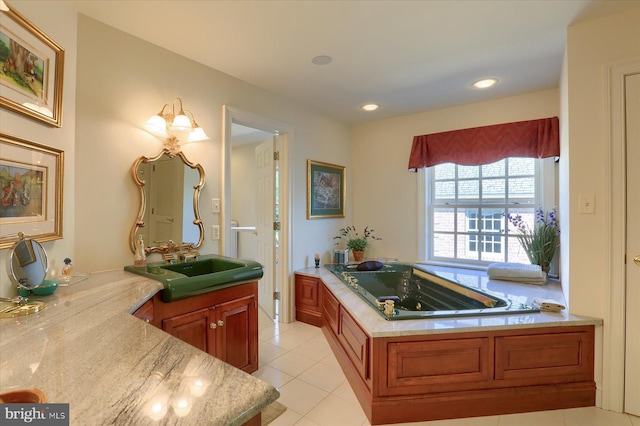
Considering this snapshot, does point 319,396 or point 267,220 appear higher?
point 267,220

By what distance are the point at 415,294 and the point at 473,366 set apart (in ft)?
4.03

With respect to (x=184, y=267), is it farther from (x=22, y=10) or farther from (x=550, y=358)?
(x=550, y=358)

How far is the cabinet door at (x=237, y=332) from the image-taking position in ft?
6.29

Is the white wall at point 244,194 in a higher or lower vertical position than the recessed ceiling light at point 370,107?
lower

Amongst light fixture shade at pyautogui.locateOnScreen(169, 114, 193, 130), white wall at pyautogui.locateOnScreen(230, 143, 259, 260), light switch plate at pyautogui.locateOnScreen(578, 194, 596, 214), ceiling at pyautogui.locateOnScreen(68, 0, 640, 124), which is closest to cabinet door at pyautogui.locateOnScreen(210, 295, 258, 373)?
light fixture shade at pyautogui.locateOnScreen(169, 114, 193, 130)

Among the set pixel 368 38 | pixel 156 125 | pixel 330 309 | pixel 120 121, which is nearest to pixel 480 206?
pixel 330 309

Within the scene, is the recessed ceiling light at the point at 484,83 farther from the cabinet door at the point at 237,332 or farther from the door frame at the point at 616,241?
the cabinet door at the point at 237,332

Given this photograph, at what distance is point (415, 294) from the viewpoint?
3.02 m

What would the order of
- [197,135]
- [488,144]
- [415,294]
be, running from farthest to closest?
[488,144] → [415,294] → [197,135]

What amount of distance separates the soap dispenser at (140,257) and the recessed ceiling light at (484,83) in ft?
9.74

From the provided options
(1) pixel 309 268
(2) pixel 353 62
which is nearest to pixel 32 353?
(2) pixel 353 62

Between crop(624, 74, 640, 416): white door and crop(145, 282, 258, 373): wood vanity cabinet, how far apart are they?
2283 mm

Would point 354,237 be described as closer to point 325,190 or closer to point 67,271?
point 325,190

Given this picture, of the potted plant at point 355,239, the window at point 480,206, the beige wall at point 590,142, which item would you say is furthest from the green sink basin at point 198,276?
the window at point 480,206
